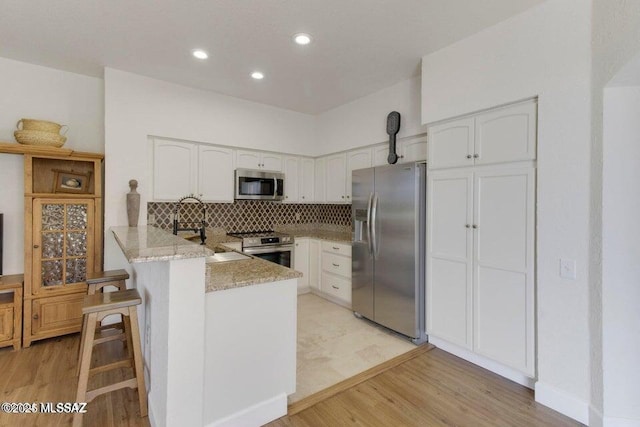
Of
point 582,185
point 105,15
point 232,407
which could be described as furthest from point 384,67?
point 232,407

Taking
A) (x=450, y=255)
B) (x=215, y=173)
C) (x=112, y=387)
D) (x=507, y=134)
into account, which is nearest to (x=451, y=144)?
(x=507, y=134)

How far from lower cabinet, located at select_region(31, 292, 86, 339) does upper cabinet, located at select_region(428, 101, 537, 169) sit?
12.1 feet

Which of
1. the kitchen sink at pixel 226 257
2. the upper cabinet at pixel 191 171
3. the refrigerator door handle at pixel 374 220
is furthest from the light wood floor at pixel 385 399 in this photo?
the upper cabinet at pixel 191 171

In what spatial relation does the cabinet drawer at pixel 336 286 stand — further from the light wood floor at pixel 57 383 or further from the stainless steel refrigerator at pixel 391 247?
the light wood floor at pixel 57 383

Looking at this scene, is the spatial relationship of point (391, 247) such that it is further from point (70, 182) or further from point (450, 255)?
point (70, 182)

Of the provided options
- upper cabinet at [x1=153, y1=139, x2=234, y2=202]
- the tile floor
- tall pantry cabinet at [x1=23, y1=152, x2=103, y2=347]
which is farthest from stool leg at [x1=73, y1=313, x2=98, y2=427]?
upper cabinet at [x1=153, y1=139, x2=234, y2=202]

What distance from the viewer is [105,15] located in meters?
2.23

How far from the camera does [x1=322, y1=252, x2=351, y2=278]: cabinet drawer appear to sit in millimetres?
3804

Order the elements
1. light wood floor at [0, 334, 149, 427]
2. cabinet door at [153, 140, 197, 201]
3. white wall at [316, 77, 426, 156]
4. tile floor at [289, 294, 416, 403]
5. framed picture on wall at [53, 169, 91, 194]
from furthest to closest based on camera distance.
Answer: cabinet door at [153, 140, 197, 201] → white wall at [316, 77, 426, 156] → framed picture on wall at [53, 169, 91, 194] → tile floor at [289, 294, 416, 403] → light wood floor at [0, 334, 149, 427]

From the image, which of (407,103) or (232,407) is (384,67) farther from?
(232,407)

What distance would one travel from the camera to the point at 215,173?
12.8 ft

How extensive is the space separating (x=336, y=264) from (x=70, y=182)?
3.07 metres

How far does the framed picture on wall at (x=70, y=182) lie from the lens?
10.1 feet

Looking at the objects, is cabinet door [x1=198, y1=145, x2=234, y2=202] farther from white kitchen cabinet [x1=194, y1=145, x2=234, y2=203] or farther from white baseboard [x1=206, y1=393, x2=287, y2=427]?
white baseboard [x1=206, y1=393, x2=287, y2=427]
